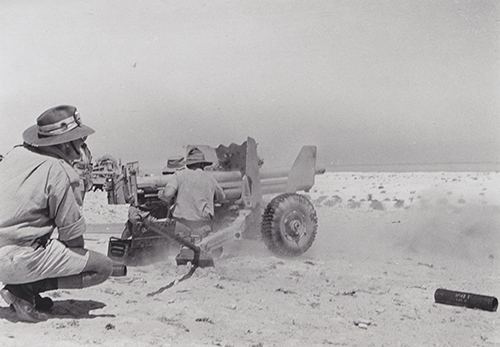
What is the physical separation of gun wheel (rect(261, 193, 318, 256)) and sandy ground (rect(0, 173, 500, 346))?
0.16 meters

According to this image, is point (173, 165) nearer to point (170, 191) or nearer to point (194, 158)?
point (194, 158)

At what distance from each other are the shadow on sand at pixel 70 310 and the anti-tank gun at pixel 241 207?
2241 mm

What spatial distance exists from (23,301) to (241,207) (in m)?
3.94

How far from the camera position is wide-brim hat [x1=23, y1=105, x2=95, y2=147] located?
389 cm

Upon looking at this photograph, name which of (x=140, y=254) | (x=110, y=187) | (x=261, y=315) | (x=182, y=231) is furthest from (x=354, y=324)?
(x=110, y=187)

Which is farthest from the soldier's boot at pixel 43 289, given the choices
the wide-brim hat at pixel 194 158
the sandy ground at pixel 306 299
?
the wide-brim hat at pixel 194 158

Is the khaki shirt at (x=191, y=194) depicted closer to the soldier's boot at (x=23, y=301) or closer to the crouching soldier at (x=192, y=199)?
the crouching soldier at (x=192, y=199)

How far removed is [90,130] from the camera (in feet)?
→ 13.1

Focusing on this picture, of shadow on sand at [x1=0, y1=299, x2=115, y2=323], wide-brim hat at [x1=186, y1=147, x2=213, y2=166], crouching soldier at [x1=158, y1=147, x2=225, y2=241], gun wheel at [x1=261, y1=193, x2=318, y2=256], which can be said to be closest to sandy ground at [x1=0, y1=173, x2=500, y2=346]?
shadow on sand at [x1=0, y1=299, x2=115, y2=323]

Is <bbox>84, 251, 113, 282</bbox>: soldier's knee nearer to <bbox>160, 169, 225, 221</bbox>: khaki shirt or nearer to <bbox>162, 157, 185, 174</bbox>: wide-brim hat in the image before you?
<bbox>160, 169, 225, 221</bbox>: khaki shirt

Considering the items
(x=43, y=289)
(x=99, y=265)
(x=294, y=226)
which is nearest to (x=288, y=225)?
(x=294, y=226)

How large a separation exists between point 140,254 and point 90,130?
317 centimetres

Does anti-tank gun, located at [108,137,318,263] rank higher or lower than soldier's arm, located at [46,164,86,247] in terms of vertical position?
lower

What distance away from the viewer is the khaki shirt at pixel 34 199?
147 inches
